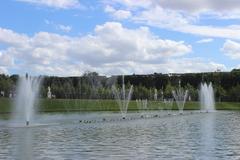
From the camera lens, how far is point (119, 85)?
173m

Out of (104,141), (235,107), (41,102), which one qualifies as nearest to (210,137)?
(104,141)

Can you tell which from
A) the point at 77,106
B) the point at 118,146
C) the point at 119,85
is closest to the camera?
the point at 118,146

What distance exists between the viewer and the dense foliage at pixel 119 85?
137 metres

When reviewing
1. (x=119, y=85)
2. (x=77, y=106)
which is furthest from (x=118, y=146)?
(x=119, y=85)

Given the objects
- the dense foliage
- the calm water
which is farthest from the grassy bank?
the calm water

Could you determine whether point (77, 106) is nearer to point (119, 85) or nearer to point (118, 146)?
point (119, 85)

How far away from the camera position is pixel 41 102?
11119 centimetres

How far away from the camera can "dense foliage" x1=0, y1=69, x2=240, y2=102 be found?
137m

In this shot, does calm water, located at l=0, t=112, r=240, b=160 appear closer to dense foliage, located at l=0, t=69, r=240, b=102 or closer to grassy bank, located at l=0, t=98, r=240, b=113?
grassy bank, located at l=0, t=98, r=240, b=113

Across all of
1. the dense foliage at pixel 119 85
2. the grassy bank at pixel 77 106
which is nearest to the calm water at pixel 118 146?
the grassy bank at pixel 77 106

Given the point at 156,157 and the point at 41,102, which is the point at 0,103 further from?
the point at 156,157

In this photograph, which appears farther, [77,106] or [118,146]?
[77,106]

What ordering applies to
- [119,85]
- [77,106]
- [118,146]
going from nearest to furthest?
[118,146], [77,106], [119,85]

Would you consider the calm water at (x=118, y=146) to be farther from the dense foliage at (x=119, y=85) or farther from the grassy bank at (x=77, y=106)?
the dense foliage at (x=119, y=85)
